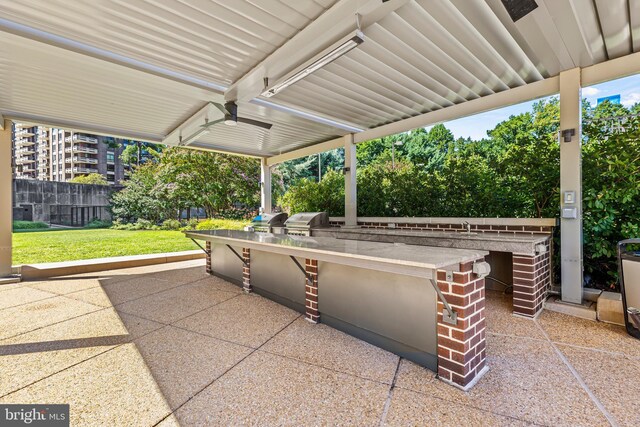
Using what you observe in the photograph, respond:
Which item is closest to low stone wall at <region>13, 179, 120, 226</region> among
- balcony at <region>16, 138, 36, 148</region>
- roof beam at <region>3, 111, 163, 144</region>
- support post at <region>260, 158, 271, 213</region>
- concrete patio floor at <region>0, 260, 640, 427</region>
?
roof beam at <region>3, 111, 163, 144</region>

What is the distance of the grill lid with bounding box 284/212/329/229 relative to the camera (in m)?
6.09

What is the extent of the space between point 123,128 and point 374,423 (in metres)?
6.42

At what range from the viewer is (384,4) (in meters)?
2.27

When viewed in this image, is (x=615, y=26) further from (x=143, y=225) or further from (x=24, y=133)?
(x=24, y=133)

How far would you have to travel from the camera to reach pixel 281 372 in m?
2.23

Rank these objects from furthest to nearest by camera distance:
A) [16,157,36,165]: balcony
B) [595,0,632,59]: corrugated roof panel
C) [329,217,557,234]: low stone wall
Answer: [16,157,36,165]: balcony < [329,217,557,234]: low stone wall < [595,0,632,59]: corrugated roof panel

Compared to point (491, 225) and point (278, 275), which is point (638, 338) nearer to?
point (491, 225)

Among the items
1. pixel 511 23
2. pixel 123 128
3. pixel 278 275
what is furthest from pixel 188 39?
pixel 123 128

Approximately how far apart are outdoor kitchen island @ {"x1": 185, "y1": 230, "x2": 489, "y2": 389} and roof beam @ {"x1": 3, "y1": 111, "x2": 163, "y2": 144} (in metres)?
4.19

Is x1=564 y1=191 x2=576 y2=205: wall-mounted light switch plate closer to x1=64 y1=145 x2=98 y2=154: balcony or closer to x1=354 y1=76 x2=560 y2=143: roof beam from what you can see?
x1=354 y1=76 x2=560 y2=143: roof beam

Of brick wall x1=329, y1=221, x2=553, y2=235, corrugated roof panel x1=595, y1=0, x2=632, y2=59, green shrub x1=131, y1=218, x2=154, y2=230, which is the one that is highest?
corrugated roof panel x1=595, y1=0, x2=632, y2=59

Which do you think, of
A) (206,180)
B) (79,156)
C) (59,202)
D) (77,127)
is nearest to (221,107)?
(77,127)

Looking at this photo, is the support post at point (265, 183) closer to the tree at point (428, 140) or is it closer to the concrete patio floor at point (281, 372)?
the concrete patio floor at point (281, 372)

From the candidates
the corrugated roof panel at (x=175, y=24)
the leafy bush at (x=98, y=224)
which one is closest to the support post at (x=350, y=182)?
the corrugated roof panel at (x=175, y=24)
